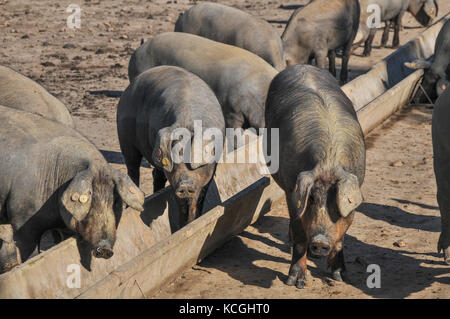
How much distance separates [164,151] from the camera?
7594 mm

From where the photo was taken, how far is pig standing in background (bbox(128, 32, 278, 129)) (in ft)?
34.3

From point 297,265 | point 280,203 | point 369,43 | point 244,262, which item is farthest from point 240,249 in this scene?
point 369,43

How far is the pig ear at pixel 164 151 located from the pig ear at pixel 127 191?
831mm

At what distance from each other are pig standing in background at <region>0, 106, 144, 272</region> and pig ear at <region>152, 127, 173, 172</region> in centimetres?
71

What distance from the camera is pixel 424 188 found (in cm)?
1013

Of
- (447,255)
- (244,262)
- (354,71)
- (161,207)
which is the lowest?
(354,71)

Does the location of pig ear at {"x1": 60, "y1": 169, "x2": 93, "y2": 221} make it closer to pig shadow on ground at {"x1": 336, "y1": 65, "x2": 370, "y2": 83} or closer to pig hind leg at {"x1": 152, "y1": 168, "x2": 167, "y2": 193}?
pig hind leg at {"x1": 152, "y1": 168, "x2": 167, "y2": 193}

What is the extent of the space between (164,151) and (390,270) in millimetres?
2463

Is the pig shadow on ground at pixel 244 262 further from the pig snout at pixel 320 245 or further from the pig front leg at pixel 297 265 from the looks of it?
the pig snout at pixel 320 245

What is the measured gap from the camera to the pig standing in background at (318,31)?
14477mm

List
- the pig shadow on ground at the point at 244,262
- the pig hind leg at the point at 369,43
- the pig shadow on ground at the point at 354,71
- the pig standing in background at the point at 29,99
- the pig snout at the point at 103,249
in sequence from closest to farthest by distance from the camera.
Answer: the pig snout at the point at 103,249
the pig shadow on ground at the point at 244,262
the pig standing in background at the point at 29,99
the pig shadow on ground at the point at 354,71
the pig hind leg at the point at 369,43

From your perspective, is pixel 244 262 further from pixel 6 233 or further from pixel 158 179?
pixel 6 233

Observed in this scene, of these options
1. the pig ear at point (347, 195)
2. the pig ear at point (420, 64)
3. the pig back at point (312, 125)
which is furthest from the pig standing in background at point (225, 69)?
the pig ear at point (347, 195)
